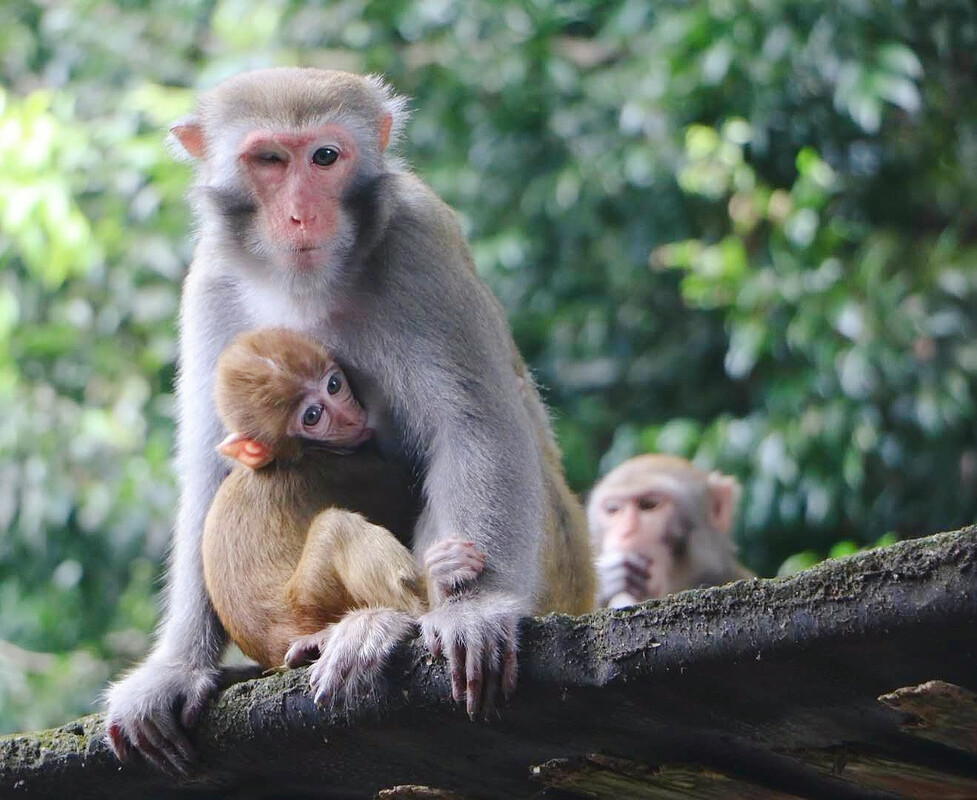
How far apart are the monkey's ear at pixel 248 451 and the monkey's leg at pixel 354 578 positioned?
0.95ft

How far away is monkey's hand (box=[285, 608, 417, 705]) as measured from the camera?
113 inches

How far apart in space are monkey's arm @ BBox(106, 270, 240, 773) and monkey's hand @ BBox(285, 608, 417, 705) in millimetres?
371

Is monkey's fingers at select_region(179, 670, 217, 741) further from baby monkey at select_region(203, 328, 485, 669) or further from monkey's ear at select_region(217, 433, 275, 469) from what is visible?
monkey's ear at select_region(217, 433, 275, 469)

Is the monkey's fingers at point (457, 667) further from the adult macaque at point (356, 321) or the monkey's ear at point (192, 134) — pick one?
the monkey's ear at point (192, 134)

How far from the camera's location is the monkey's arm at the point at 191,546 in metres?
3.44

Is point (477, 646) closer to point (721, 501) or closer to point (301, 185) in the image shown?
point (301, 185)

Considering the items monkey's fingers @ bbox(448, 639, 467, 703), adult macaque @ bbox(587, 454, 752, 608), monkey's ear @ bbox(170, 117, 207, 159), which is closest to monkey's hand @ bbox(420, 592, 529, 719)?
monkey's fingers @ bbox(448, 639, 467, 703)

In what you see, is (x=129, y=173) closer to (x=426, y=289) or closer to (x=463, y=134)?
(x=463, y=134)

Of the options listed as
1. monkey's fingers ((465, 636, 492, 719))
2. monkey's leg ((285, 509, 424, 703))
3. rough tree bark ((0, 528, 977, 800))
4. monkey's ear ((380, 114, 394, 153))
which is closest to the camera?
rough tree bark ((0, 528, 977, 800))

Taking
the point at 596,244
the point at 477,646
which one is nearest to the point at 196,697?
the point at 477,646

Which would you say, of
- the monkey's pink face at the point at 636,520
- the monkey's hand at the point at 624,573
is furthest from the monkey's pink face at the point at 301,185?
the monkey's pink face at the point at 636,520

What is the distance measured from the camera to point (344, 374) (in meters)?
3.83

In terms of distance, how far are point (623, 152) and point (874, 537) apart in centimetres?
240

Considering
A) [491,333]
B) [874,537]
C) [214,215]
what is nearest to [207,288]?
[214,215]
